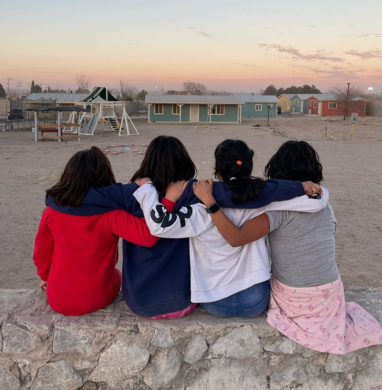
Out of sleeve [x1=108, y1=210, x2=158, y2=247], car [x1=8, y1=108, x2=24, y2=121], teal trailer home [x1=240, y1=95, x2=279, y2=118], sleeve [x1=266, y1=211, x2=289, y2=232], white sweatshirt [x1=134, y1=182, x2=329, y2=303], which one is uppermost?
teal trailer home [x1=240, y1=95, x2=279, y2=118]

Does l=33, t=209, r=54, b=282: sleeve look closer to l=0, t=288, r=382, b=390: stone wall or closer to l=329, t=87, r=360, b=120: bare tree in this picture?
l=0, t=288, r=382, b=390: stone wall

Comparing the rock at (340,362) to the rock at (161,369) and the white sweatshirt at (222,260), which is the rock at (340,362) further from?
the rock at (161,369)

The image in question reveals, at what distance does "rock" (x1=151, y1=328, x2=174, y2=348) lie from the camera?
2.09 metres

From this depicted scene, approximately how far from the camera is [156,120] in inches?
1558

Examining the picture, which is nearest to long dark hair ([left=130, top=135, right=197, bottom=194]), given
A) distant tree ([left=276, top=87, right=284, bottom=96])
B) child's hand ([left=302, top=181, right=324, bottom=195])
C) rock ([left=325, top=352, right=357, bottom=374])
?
child's hand ([left=302, top=181, right=324, bottom=195])

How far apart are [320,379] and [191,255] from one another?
0.93 meters

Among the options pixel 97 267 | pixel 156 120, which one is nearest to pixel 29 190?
pixel 97 267

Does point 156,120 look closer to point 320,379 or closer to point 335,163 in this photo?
point 335,163

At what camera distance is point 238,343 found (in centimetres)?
214

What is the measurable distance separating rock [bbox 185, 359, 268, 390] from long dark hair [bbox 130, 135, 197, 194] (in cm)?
96

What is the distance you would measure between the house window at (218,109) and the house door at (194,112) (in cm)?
150

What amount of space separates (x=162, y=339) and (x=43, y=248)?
2.66ft

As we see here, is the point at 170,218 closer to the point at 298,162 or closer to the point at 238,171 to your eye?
the point at 238,171

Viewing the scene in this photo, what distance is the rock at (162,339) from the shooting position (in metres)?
2.09
